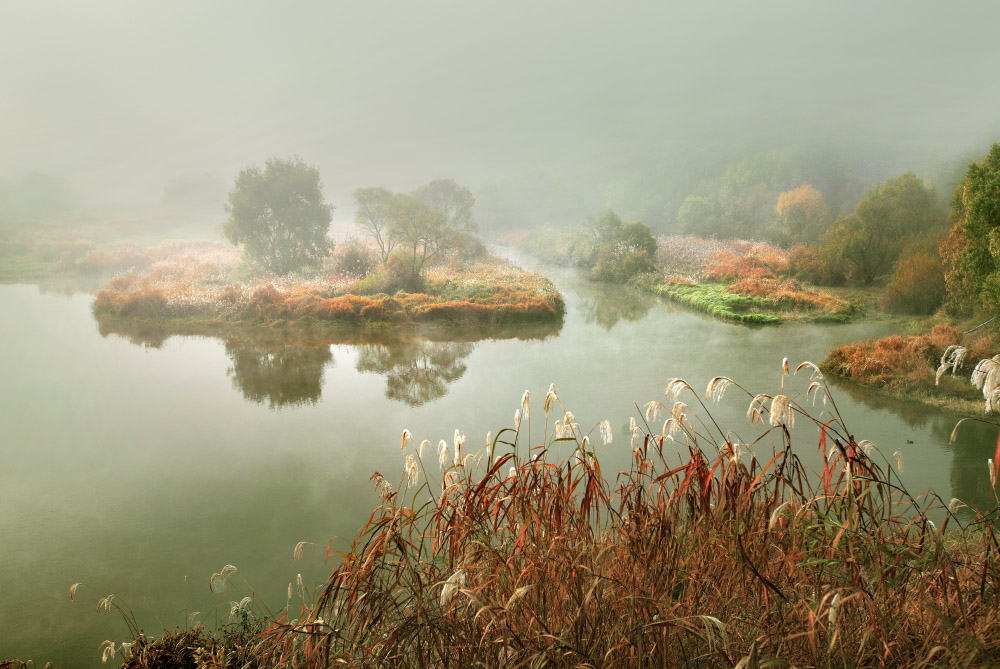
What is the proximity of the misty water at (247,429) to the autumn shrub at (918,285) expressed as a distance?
0.78 meters

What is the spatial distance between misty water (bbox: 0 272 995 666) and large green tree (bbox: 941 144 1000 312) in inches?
41.0

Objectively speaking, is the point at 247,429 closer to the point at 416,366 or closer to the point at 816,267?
the point at 416,366

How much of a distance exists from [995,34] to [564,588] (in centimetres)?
1233

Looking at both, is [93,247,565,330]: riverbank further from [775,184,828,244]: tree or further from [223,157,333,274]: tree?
[775,184,828,244]: tree

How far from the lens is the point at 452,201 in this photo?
11.3 meters

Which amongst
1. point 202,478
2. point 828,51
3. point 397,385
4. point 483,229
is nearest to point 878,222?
point 828,51

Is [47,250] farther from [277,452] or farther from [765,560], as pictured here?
[765,560]

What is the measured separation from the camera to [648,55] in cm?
1088

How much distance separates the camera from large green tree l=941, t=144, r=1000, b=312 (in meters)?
5.71

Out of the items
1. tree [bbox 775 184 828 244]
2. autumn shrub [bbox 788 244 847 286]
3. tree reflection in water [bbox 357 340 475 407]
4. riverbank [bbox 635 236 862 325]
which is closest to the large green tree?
riverbank [bbox 635 236 862 325]

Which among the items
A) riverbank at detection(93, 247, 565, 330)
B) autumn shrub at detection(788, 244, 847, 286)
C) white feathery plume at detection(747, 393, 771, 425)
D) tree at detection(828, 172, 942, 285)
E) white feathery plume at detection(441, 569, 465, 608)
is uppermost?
tree at detection(828, 172, 942, 285)

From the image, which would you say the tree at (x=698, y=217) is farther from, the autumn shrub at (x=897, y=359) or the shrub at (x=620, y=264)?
the autumn shrub at (x=897, y=359)

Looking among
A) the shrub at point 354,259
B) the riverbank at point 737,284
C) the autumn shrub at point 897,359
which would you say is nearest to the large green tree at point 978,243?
the autumn shrub at point 897,359

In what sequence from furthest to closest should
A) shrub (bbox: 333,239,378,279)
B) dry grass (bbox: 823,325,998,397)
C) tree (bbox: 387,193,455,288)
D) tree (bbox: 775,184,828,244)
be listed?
1. tree (bbox: 775,184,828,244)
2. tree (bbox: 387,193,455,288)
3. shrub (bbox: 333,239,378,279)
4. dry grass (bbox: 823,325,998,397)
